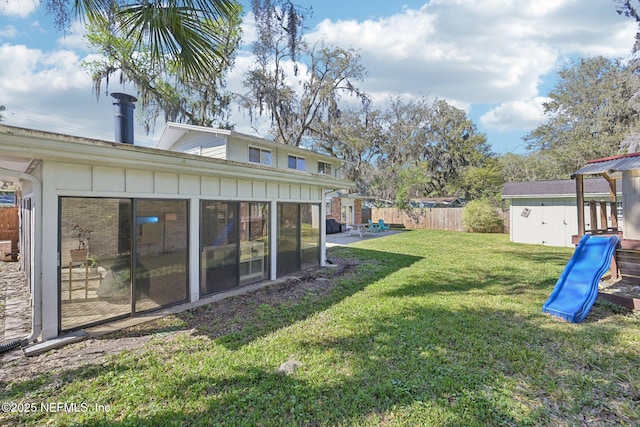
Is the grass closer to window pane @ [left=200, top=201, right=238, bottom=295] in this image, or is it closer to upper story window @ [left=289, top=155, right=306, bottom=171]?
window pane @ [left=200, top=201, right=238, bottom=295]

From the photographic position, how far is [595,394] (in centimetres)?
275

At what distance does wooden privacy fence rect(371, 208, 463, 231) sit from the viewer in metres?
20.5

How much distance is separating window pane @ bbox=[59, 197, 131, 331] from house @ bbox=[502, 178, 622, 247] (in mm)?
15632

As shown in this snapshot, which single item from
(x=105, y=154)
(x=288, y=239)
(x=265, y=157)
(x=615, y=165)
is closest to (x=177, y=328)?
(x=105, y=154)

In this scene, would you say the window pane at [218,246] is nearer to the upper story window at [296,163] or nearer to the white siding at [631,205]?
the white siding at [631,205]

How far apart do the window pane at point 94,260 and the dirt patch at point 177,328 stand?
1.72 feet

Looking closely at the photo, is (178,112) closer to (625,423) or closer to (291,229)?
(291,229)

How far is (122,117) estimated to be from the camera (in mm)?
5270

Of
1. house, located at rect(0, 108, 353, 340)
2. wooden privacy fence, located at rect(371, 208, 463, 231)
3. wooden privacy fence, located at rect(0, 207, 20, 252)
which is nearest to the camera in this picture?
house, located at rect(0, 108, 353, 340)

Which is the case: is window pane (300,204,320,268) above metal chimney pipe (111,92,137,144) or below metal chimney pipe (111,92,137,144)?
below

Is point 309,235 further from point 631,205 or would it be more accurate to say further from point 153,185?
point 631,205

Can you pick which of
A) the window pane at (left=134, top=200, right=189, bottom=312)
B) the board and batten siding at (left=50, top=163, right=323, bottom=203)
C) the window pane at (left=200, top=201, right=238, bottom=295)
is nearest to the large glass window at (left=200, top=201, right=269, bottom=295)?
the window pane at (left=200, top=201, right=238, bottom=295)

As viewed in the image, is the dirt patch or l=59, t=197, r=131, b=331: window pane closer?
the dirt patch

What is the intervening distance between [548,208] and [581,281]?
10.1 metres
